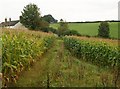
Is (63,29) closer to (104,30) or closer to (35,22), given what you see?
(35,22)

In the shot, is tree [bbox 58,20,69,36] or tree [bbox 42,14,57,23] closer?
tree [bbox 58,20,69,36]

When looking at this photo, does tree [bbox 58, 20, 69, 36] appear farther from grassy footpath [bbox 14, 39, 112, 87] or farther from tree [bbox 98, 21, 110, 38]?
grassy footpath [bbox 14, 39, 112, 87]

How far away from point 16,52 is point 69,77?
270 centimetres

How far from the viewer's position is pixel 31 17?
209ft

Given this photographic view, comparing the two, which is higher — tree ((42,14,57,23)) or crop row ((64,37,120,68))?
tree ((42,14,57,23))

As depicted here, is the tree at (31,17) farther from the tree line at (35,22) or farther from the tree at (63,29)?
the tree at (63,29)

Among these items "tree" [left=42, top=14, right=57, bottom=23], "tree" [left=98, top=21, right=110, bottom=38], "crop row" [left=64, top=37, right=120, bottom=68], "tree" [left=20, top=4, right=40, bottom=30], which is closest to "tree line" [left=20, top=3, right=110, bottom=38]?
"tree" [left=20, top=4, right=40, bottom=30]

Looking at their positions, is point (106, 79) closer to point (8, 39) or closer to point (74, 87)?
point (74, 87)

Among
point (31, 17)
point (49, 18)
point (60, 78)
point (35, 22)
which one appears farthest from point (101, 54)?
point (49, 18)

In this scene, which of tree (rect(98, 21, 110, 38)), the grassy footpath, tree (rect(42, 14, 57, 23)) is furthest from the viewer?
tree (rect(42, 14, 57, 23))

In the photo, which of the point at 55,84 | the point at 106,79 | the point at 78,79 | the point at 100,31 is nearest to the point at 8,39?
the point at 55,84

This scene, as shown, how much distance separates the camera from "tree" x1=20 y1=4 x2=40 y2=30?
60.1 meters

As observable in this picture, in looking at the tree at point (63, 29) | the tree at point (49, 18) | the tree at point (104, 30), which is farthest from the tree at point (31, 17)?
the tree at point (49, 18)

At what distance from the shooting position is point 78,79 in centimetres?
1098
